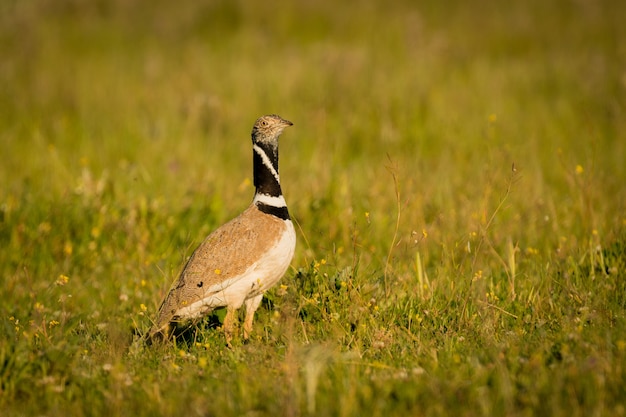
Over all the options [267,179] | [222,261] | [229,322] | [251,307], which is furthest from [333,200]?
[229,322]

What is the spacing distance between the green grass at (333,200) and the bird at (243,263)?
19cm

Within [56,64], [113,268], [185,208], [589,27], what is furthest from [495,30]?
[113,268]

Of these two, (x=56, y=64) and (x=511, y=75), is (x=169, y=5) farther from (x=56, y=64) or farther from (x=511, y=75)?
(x=511, y=75)

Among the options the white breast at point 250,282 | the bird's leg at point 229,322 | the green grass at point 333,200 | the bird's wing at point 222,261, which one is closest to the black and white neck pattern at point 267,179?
the bird's wing at point 222,261

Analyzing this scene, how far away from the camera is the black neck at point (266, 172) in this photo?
5.03 m

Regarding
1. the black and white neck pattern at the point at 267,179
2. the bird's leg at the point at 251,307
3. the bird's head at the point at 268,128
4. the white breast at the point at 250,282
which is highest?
the bird's head at the point at 268,128

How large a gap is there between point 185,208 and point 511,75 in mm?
6075

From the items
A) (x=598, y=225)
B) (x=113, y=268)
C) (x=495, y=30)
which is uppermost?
(x=495, y=30)

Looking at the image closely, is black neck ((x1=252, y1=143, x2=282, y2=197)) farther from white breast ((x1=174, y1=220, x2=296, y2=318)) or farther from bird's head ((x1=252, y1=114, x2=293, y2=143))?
white breast ((x1=174, y1=220, x2=296, y2=318))

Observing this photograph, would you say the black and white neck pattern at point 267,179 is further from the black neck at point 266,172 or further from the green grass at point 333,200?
the green grass at point 333,200

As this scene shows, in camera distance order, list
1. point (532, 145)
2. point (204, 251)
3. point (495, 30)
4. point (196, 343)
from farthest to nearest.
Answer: point (495, 30)
point (532, 145)
point (204, 251)
point (196, 343)

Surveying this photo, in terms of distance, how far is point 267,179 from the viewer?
5027 mm

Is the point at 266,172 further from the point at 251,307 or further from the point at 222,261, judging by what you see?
the point at 251,307

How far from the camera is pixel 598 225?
6.39 metres
